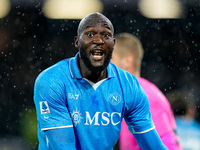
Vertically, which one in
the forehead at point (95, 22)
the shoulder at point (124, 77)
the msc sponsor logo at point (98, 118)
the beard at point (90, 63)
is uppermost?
the forehead at point (95, 22)

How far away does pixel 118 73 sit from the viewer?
A: 1.97 m

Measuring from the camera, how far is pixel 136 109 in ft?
6.37

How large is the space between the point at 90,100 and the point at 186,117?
381 cm

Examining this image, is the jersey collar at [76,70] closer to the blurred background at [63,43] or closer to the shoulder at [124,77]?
the shoulder at [124,77]

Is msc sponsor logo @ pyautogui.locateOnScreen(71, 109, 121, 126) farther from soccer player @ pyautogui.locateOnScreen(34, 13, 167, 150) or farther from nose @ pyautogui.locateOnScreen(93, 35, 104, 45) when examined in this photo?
nose @ pyautogui.locateOnScreen(93, 35, 104, 45)

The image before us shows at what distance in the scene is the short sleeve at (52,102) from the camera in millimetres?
1778

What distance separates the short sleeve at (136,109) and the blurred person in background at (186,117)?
290 cm

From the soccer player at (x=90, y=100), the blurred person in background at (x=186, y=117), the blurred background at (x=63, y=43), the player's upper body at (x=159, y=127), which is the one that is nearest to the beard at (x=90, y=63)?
the soccer player at (x=90, y=100)

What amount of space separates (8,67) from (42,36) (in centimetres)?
75

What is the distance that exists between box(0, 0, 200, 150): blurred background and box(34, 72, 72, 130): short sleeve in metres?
3.47

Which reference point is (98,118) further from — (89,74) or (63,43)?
(63,43)

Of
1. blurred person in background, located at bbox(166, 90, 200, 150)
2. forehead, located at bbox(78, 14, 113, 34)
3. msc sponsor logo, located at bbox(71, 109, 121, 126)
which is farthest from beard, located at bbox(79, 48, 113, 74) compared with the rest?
blurred person in background, located at bbox(166, 90, 200, 150)

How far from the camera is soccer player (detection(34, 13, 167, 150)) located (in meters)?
1.79

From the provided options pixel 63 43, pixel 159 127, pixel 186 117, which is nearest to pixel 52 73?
pixel 159 127
